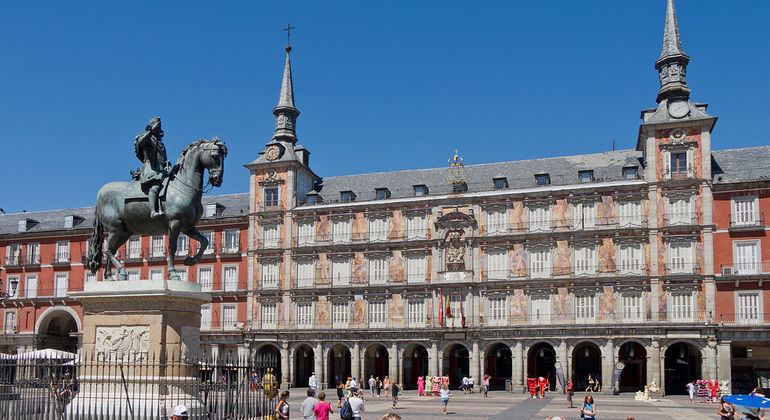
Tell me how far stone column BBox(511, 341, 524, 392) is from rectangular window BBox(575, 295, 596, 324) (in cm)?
447

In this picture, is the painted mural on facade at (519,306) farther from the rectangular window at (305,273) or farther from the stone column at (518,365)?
the rectangular window at (305,273)

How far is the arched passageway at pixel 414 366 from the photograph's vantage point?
58.2 meters

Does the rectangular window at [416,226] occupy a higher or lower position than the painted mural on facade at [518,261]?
higher

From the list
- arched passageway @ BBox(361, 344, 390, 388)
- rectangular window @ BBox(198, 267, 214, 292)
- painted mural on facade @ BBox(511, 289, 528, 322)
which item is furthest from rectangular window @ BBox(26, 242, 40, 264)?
painted mural on facade @ BBox(511, 289, 528, 322)

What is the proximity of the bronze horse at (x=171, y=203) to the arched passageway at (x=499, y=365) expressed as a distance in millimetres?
43217

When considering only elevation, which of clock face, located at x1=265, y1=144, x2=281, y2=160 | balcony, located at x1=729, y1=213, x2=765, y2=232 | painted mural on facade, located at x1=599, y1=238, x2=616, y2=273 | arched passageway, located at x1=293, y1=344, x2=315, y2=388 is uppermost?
clock face, located at x1=265, y1=144, x2=281, y2=160

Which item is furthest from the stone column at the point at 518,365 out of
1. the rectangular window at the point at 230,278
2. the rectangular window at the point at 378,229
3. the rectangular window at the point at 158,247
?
the rectangular window at the point at 158,247

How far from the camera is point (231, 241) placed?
61719mm

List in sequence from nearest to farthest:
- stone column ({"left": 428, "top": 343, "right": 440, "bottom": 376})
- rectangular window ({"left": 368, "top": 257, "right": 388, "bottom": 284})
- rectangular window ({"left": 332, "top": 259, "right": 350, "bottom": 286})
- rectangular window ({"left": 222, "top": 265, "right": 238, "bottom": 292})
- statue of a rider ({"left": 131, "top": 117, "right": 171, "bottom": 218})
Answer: statue of a rider ({"left": 131, "top": 117, "right": 171, "bottom": 218})
stone column ({"left": 428, "top": 343, "right": 440, "bottom": 376})
rectangular window ({"left": 368, "top": 257, "right": 388, "bottom": 284})
rectangular window ({"left": 332, "top": 259, "right": 350, "bottom": 286})
rectangular window ({"left": 222, "top": 265, "right": 238, "bottom": 292})

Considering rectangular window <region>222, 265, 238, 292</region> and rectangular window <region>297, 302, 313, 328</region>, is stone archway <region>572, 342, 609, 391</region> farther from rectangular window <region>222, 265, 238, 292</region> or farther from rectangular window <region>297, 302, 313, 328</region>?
rectangular window <region>222, 265, 238, 292</region>

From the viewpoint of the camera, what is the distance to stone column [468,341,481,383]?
5312cm

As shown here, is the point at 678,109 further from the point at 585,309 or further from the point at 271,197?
the point at 271,197

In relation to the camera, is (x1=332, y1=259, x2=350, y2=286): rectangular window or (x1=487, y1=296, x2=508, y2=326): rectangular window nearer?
(x1=487, y1=296, x2=508, y2=326): rectangular window

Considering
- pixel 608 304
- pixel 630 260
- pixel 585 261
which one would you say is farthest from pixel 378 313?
pixel 630 260
